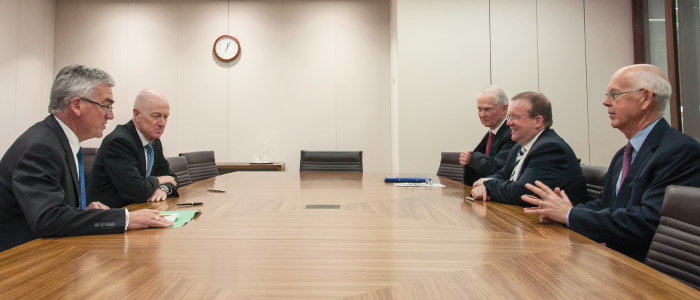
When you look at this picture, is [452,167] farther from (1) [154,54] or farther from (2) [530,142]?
(1) [154,54]

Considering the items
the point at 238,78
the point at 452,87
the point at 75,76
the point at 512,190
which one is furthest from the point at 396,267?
the point at 238,78

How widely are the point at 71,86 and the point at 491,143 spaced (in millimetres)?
2941

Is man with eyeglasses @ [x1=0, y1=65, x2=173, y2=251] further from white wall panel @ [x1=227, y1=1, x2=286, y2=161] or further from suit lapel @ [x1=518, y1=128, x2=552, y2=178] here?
white wall panel @ [x1=227, y1=1, x2=286, y2=161]

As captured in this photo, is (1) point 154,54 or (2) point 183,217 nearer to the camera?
(2) point 183,217

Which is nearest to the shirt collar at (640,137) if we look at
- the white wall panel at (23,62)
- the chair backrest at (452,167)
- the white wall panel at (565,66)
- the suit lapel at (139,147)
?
the chair backrest at (452,167)

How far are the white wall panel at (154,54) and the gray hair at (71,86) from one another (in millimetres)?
4402

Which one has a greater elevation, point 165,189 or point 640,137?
point 640,137

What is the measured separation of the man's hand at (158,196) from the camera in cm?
198

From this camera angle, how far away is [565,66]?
494cm

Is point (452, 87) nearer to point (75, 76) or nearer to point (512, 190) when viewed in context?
point (512, 190)

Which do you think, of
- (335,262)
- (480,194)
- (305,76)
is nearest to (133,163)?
(335,262)

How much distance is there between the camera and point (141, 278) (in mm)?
810

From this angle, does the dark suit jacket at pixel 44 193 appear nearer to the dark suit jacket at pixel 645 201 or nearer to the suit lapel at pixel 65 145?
the suit lapel at pixel 65 145

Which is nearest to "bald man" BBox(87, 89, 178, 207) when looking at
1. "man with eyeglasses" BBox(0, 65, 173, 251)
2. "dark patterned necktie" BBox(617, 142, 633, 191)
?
"man with eyeglasses" BBox(0, 65, 173, 251)
